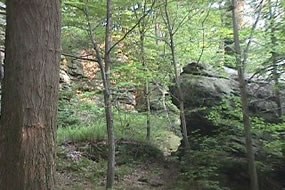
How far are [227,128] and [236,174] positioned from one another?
109cm

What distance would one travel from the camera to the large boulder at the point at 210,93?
32.4 ft

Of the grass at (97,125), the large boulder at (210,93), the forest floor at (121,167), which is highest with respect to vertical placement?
the large boulder at (210,93)

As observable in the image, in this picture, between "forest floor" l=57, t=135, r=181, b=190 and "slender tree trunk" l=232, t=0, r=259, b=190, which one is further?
"forest floor" l=57, t=135, r=181, b=190

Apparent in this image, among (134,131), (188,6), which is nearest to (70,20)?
(188,6)

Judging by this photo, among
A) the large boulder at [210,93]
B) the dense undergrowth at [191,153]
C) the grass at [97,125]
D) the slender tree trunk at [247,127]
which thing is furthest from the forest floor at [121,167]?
the slender tree trunk at [247,127]

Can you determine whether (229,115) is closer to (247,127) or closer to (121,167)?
(247,127)

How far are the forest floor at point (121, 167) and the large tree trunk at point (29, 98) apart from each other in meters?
5.17

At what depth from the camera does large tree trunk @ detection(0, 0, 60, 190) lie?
100 inches

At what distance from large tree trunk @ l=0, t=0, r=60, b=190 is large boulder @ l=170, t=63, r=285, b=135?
7356mm

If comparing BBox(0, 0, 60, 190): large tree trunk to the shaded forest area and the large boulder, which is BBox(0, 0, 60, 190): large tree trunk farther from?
the large boulder

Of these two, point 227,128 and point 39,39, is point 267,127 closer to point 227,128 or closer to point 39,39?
point 227,128

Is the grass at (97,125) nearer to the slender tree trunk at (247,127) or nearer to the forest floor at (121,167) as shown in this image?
the forest floor at (121,167)

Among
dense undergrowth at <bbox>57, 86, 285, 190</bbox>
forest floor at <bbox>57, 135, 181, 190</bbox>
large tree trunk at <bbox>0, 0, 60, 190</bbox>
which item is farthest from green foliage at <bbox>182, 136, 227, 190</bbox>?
large tree trunk at <bbox>0, 0, 60, 190</bbox>

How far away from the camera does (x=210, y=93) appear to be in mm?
10148
